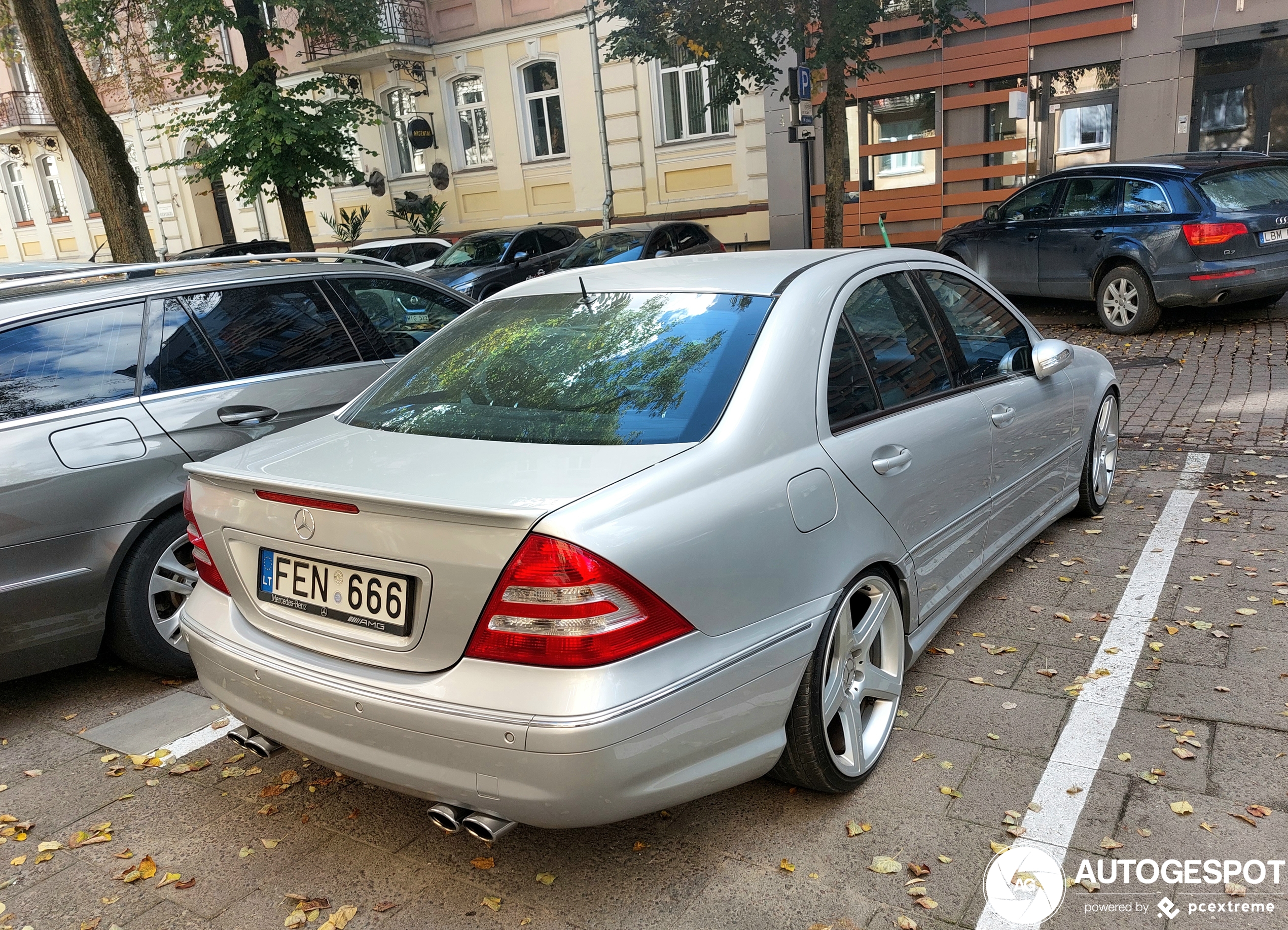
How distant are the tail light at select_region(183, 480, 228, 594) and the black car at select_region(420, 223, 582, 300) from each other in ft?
37.4

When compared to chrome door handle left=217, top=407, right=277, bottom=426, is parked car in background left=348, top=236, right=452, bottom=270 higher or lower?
lower

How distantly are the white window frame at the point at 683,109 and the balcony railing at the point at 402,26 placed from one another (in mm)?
5824

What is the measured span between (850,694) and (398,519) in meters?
1.45

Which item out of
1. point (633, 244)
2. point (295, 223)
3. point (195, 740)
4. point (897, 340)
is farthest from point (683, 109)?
point (195, 740)

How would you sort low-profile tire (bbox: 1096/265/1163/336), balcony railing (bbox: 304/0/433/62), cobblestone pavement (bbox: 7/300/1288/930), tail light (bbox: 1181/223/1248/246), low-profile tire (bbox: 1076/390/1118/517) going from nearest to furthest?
cobblestone pavement (bbox: 7/300/1288/930) < low-profile tire (bbox: 1076/390/1118/517) < tail light (bbox: 1181/223/1248/246) < low-profile tire (bbox: 1096/265/1163/336) < balcony railing (bbox: 304/0/433/62)

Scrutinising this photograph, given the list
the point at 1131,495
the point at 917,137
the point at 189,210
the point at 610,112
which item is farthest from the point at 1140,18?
the point at 189,210

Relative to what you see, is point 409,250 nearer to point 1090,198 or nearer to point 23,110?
point 1090,198

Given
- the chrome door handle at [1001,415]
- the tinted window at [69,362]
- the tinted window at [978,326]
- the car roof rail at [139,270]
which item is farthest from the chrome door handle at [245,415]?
the chrome door handle at [1001,415]

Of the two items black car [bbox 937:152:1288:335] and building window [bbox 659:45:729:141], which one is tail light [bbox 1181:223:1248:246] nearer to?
black car [bbox 937:152:1288:335]

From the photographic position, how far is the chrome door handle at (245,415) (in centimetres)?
426

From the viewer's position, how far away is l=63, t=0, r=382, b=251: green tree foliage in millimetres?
13930

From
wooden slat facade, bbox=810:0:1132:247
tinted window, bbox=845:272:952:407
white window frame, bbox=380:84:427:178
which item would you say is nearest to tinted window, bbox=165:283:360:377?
tinted window, bbox=845:272:952:407

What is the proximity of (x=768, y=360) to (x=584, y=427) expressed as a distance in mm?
569

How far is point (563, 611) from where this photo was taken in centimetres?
222
